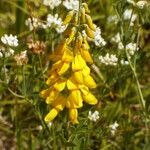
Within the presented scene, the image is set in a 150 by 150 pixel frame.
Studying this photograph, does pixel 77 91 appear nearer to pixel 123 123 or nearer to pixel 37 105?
pixel 37 105

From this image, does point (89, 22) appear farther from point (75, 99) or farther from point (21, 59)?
point (21, 59)

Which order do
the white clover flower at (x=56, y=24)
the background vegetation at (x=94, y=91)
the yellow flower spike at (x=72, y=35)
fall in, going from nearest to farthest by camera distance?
the yellow flower spike at (x=72, y=35) → the background vegetation at (x=94, y=91) → the white clover flower at (x=56, y=24)

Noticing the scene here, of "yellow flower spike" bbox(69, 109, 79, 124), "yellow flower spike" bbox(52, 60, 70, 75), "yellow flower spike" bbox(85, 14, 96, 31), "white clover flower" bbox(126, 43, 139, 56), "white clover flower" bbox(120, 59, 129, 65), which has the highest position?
"white clover flower" bbox(126, 43, 139, 56)

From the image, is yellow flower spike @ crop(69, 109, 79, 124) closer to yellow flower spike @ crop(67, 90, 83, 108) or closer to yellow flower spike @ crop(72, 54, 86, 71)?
yellow flower spike @ crop(67, 90, 83, 108)

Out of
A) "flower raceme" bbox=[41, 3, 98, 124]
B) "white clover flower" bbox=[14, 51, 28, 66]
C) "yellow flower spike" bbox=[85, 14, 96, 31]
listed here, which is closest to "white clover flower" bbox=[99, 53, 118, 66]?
"white clover flower" bbox=[14, 51, 28, 66]

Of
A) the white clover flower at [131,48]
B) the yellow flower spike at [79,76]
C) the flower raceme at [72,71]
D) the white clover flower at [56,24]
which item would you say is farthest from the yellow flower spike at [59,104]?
the white clover flower at [131,48]

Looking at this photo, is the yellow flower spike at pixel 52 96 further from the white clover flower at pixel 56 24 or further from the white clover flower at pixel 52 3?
the white clover flower at pixel 52 3

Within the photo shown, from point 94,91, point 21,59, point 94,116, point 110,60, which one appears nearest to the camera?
point 21,59

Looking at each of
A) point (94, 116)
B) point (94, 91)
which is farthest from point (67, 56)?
point (94, 91)
